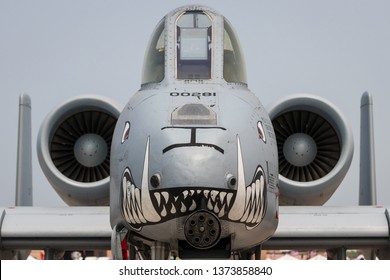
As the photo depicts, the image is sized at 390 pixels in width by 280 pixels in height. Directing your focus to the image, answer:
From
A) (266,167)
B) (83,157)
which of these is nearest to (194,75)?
(266,167)

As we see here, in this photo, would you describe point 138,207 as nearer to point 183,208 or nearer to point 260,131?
point 183,208

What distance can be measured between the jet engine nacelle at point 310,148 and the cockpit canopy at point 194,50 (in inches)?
107

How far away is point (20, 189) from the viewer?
12.9 meters

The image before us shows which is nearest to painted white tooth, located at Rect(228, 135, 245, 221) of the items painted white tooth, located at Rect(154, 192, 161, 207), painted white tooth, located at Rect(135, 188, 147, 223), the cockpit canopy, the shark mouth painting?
the shark mouth painting

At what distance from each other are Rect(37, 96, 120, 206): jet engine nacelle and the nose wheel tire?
172 inches

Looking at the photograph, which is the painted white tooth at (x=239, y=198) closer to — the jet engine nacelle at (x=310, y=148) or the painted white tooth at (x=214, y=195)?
the painted white tooth at (x=214, y=195)

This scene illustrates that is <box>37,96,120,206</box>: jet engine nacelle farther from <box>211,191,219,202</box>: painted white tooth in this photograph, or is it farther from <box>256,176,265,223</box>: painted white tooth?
<box>211,191,219,202</box>: painted white tooth

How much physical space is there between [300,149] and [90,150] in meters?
2.62

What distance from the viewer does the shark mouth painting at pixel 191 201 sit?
6707mm

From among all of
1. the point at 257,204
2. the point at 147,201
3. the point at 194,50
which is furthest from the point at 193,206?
the point at 194,50
